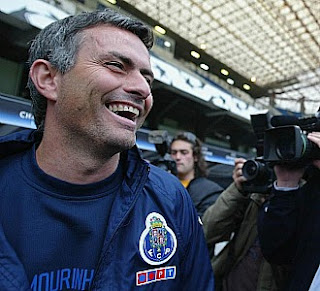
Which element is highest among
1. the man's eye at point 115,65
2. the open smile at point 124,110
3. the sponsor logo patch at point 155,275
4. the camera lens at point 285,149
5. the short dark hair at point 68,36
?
the short dark hair at point 68,36

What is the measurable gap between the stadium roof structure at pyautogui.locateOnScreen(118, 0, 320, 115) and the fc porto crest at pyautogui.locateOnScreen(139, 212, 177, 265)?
325 inches

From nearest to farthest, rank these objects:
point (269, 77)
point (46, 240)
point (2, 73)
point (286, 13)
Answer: point (46, 240)
point (2, 73)
point (286, 13)
point (269, 77)

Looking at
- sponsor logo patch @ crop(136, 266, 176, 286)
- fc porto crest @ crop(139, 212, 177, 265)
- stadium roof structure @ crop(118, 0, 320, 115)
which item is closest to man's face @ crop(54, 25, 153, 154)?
fc porto crest @ crop(139, 212, 177, 265)

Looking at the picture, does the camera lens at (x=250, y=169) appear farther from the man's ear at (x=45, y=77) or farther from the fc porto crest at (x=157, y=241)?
the man's ear at (x=45, y=77)

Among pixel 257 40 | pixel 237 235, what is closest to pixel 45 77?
pixel 237 235

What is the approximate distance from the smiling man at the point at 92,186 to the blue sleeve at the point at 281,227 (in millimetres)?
387

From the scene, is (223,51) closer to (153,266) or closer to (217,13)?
(217,13)

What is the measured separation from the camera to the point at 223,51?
14.3 meters

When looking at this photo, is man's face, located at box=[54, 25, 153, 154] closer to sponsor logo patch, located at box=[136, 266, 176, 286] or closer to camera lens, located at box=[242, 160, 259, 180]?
sponsor logo patch, located at box=[136, 266, 176, 286]

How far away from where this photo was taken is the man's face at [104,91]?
944 mm

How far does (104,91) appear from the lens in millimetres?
952

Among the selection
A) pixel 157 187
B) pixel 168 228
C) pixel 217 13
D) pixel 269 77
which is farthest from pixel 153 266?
pixel 269 77

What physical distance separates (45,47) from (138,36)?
311mm

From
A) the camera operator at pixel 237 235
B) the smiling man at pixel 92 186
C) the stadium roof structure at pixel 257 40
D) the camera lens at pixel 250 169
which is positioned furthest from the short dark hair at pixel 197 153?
the stadium roof structure at pixel 257 40
